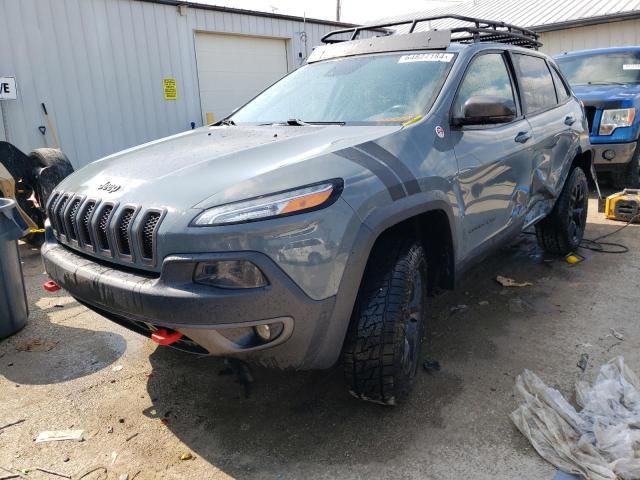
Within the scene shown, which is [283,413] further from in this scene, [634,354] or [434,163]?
[634,354]

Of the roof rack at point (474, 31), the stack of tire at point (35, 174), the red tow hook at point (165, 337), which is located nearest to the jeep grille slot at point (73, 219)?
the red tow hook at point (165, 337)

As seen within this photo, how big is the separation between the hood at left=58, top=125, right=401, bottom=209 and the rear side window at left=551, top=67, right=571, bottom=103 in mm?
2680

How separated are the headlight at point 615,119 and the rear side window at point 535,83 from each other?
111 inches

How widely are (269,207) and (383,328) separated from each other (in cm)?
76

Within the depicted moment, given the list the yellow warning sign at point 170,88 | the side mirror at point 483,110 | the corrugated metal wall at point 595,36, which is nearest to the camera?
A: the side mirror at point 483,110

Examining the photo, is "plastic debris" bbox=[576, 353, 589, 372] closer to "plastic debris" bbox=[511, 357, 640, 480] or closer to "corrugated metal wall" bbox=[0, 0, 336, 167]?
"plastic debris" bbox=[511, 357, 640, 480]

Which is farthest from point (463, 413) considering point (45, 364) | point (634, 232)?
point (634, 232)

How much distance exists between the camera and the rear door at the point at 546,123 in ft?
13.1

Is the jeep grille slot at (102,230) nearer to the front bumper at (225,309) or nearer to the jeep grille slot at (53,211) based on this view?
the front bumper at (225,309)

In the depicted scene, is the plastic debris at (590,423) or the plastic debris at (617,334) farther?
the plastic debris at (617,334)

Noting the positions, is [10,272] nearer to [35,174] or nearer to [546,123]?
[35,174]

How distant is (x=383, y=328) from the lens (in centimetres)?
238

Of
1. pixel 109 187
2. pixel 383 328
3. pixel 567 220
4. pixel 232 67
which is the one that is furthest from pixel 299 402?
pixel 232 67

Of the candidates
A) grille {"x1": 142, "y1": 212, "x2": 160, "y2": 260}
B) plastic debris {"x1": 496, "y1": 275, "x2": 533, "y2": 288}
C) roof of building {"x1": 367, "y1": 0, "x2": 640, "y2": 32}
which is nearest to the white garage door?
roof of building {"x1": 367, "y1": 0, "x2": 640, "y2": 32}
